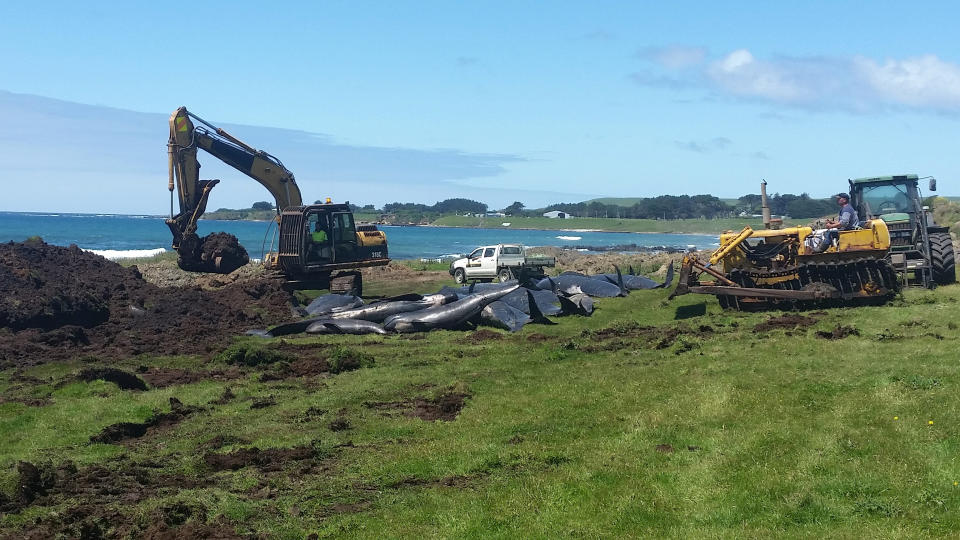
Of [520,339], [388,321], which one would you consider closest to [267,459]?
[520,339]

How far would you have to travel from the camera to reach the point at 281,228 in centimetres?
3234

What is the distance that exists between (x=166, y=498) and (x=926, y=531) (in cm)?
754

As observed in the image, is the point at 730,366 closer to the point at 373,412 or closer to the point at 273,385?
the point at 373,412

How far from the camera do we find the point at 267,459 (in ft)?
35.3

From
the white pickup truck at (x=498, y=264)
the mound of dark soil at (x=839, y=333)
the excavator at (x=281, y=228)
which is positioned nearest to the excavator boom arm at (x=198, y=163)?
the excavator at (x=281, y=228)

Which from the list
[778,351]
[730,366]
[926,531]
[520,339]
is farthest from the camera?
[520,339]

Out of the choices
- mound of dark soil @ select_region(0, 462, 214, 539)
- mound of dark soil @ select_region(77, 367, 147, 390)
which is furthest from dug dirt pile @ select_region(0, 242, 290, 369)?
mound of dark soil @ select_region(0, 462, 214, 539)

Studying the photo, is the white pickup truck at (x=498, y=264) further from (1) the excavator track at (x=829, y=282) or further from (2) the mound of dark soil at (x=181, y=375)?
(2) the mound of dark soil at (x=181, y=375)

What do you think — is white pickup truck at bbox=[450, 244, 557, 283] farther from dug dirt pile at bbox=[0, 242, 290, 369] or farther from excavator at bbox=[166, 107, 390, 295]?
dug dirt pile at bbox=[0, 242, 290, 369]

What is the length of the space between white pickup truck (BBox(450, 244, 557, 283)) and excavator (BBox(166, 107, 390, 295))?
488cm

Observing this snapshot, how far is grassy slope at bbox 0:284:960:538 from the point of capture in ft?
27.5

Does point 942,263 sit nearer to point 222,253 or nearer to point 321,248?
point 321,248

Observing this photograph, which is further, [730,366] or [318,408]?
[730,366]

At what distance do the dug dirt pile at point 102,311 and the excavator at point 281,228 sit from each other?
173cm
